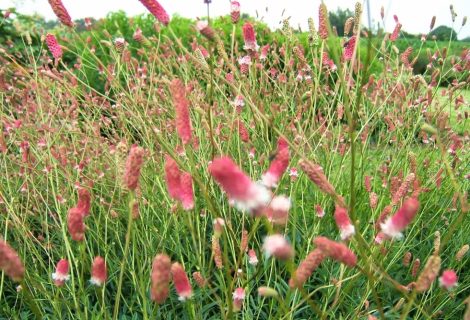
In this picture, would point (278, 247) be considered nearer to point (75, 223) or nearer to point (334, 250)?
point (334, 250)

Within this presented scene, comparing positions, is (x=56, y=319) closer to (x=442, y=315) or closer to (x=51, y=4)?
(x=51, y=4)

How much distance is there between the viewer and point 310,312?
1.79 m

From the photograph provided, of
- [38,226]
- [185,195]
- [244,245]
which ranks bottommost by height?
[38,226]

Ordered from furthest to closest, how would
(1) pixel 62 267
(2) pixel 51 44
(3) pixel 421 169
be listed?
(3) pixel 421 169 → (2) pixel 51 44 → (1) pixel 62 267

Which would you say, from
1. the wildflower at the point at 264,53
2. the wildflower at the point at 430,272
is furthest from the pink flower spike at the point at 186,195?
the wildflower at the point at 264,53

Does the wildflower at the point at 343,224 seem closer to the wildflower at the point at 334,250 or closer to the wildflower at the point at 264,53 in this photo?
the wildflower at the point at 334,250

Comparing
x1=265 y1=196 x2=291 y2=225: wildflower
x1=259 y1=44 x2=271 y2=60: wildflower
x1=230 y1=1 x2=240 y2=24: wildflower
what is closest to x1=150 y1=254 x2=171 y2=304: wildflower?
x1=265 y1=196 x2=291 y2=225: wildflower

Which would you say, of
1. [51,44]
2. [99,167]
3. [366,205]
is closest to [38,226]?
[99,167]

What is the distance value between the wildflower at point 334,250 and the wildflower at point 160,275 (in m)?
0.20

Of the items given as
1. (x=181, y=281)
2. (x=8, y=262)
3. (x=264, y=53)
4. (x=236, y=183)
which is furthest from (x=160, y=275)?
(x=264, y=53)

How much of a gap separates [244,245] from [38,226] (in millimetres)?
1738

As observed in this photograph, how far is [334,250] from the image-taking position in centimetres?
73

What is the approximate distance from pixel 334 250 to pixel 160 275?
0.78 feet

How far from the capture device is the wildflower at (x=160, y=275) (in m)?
0.75
